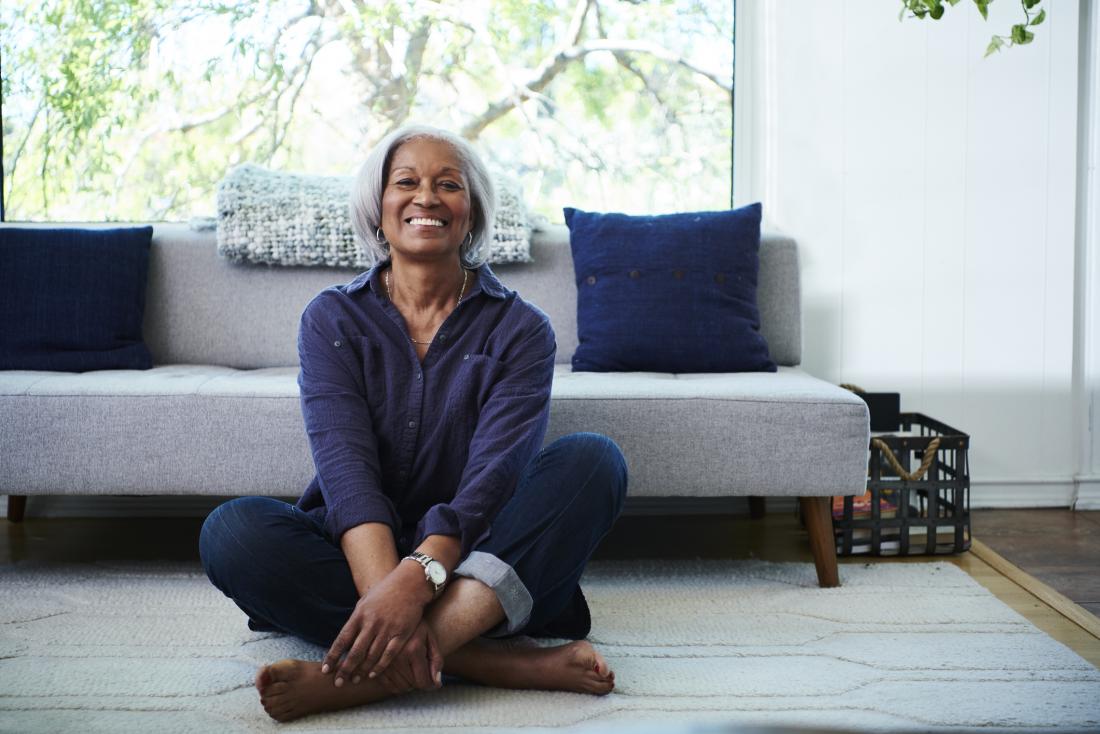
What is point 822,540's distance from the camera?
2342 millimetres

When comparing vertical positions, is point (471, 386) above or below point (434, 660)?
above

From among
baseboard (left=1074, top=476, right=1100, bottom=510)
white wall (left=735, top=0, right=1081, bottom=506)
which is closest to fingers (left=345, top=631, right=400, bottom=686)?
white wall (left=735, top=0, right=1081, bottom=506)

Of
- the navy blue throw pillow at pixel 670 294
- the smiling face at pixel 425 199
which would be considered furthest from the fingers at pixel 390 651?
the navy blue throw pillow at pixel 670 294

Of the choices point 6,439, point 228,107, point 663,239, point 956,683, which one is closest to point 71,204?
point 228,107

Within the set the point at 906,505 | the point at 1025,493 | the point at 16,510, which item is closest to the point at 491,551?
the point at 906,505

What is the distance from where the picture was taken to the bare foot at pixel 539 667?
1671 millimetres

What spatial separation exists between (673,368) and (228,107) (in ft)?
5.23

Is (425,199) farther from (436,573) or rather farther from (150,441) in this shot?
(150,441)

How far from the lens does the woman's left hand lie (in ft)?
4.91

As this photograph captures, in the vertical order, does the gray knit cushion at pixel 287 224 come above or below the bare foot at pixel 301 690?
above

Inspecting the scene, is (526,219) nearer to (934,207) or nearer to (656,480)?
(656,480)

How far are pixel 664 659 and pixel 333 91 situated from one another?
82.9 inches

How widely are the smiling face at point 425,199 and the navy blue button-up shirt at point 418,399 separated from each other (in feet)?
0.35

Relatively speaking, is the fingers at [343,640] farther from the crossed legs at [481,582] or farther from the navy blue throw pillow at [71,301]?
the navy blue throw pillow at [71,301]
